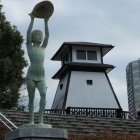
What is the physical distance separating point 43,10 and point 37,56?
99 cm

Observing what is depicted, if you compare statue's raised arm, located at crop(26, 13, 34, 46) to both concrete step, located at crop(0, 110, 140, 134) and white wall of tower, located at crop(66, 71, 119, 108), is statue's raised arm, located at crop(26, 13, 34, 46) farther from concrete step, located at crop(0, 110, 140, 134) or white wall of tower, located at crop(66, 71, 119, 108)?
white wall of tower, located at crop(66, 71, 119, 108)

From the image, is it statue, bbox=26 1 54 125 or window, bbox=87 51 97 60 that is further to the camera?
window, bbox=87 51 97 60

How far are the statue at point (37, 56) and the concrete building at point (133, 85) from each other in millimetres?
38496

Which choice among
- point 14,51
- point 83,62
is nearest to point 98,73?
point 83,62

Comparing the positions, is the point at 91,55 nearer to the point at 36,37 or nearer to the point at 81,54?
the point at 81,54

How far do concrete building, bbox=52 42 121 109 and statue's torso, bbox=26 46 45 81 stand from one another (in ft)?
74.0

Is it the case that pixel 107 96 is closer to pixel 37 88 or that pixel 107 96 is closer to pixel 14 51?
pixel 14 51

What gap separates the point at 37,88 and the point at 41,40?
102cm

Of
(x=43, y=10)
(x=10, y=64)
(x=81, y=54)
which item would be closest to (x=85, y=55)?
(x=81, y=54)

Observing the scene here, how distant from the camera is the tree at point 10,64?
23609 mm

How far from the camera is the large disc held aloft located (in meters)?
8.80

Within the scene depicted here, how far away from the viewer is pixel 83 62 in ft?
107

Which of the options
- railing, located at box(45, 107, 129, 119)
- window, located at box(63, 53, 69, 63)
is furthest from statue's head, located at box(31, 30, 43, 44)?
window, located at box(63, 53, 69, 63)

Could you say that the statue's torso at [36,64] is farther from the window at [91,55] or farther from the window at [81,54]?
the window at [91,55]
